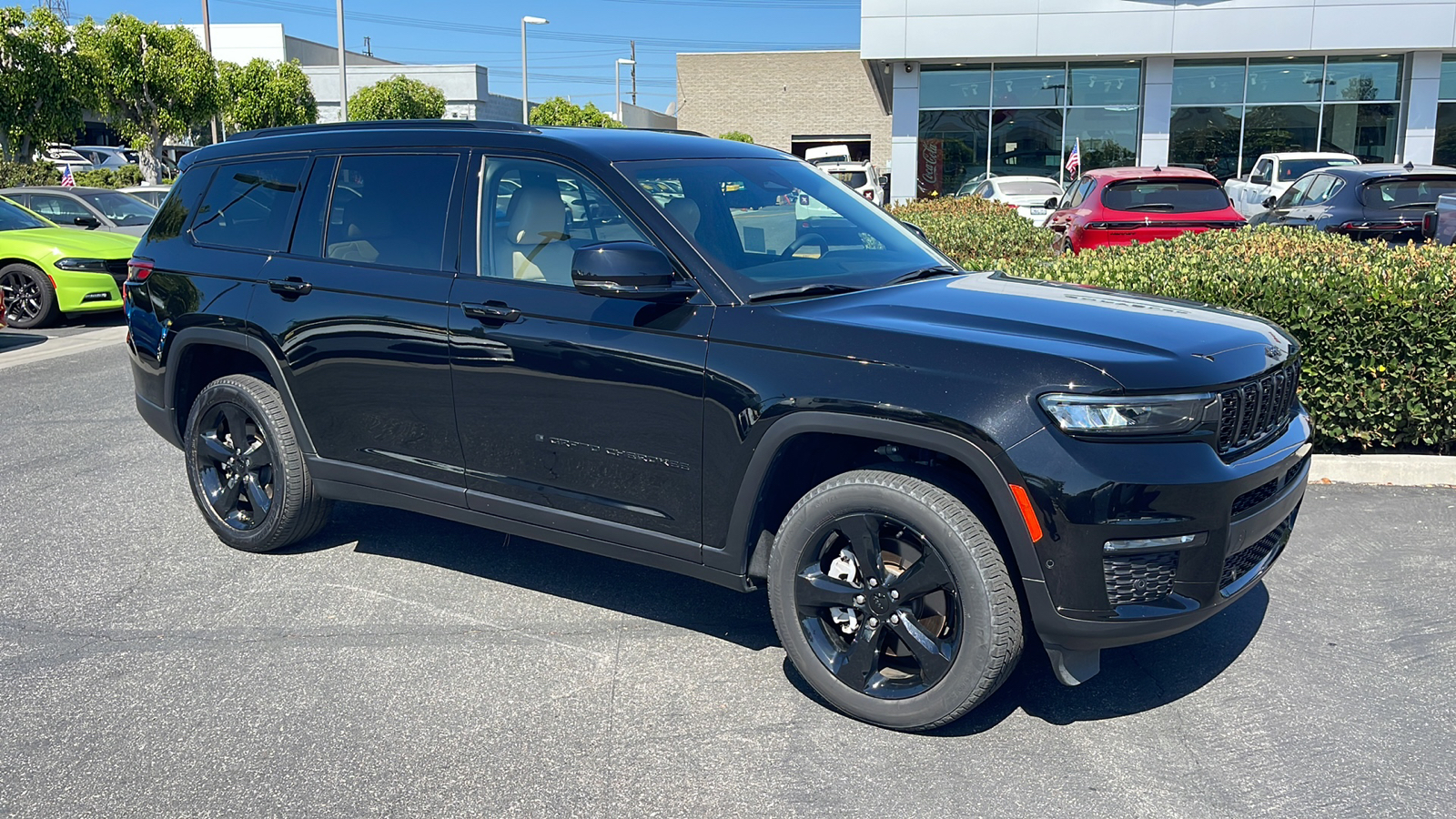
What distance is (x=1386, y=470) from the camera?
6383mm

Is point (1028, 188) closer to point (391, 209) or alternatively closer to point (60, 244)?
point (60, 244)

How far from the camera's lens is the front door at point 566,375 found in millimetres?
3906

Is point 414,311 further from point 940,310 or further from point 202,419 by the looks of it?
point 940,310

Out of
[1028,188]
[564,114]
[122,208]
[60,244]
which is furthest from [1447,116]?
[564,114]

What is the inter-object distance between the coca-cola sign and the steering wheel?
2521cm

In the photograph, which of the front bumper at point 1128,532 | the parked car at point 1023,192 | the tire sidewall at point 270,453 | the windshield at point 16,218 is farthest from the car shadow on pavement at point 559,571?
the parked car at point 1023,192

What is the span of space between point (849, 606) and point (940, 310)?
985 mm

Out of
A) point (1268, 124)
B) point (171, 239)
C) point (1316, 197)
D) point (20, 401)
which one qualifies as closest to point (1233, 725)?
point (171, 239)

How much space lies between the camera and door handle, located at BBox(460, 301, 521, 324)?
421cm

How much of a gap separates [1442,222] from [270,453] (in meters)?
10.8

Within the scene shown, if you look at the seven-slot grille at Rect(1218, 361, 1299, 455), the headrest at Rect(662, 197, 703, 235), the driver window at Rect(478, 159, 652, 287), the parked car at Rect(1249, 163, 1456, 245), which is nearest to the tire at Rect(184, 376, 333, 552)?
the driver window at Rect(478, 159, 652, 287)

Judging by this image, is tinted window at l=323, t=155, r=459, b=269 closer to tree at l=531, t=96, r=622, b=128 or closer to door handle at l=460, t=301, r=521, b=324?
door handle at l=460, t=301, r=521, b=324

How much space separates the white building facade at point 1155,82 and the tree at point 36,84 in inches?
695

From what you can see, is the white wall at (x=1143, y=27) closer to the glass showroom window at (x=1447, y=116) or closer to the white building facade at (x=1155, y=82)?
the white building facade at (x=1155, y=82)
